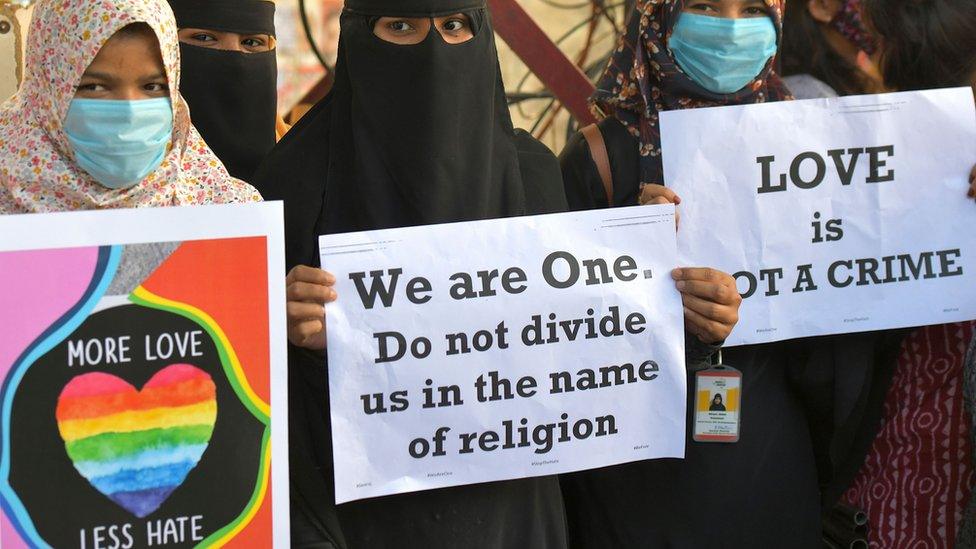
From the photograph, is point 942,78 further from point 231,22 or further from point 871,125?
point 231,22

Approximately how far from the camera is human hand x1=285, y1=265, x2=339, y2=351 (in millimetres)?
2156

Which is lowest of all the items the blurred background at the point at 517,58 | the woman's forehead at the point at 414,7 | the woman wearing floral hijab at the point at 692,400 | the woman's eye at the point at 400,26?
the woman wearing floral hijab at the point at 692,400

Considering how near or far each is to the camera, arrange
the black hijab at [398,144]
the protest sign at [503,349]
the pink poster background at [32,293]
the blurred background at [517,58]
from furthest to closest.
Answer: the blurred background at [517,58]
the black hijab at [398,144]
the protest sign at [503,349]
the pink poster background at [32,293]

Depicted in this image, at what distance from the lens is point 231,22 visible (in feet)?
10.5

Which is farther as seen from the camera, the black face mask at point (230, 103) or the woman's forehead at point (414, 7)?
the black face mask at point (230, 103)

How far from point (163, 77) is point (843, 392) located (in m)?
1.80

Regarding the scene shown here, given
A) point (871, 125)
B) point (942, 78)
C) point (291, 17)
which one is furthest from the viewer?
point (291, 17)

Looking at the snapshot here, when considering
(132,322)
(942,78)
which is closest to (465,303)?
(132,322)

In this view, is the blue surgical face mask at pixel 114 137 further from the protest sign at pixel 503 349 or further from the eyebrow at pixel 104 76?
the protest sign at pixel 503 349

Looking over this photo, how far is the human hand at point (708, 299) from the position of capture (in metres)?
2.39

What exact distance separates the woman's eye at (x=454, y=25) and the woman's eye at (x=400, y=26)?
8cm

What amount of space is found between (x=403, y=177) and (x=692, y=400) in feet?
2.90

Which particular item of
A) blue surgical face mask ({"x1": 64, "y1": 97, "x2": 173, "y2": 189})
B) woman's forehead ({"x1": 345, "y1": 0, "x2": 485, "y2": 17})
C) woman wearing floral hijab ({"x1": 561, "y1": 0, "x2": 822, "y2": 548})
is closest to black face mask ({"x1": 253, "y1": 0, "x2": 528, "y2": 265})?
woman's forehead ({"x1": 345, "y1": 0, "x2": 485, "y2": 17})

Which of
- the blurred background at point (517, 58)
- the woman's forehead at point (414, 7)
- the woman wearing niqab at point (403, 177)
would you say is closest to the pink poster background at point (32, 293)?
the woman wearing niqab at point (403, 177)
